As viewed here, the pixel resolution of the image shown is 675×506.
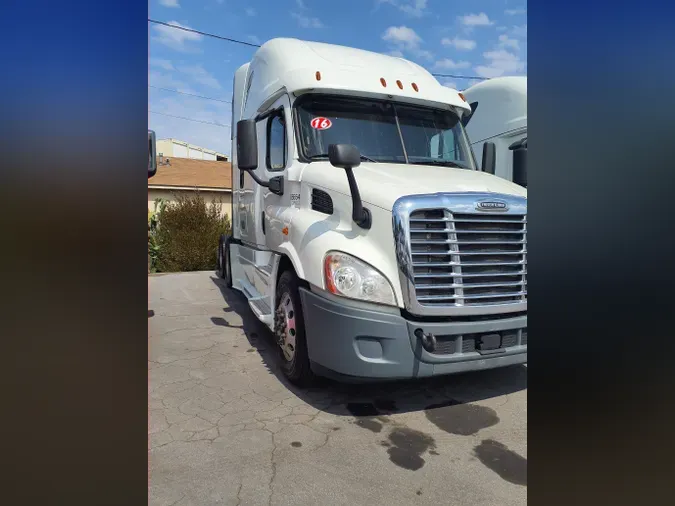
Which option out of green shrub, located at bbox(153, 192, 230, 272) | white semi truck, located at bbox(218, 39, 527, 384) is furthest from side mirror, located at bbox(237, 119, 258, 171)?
green shrub, located at bbox(153, 192, 230, 272)

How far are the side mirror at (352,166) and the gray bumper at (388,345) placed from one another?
0.71 m

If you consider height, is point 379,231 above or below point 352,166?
below

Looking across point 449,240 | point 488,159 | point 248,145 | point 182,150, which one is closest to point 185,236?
point 248,145

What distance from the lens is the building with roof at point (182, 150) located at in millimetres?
34166

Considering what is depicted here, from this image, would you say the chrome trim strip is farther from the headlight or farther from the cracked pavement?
the cracked pavement

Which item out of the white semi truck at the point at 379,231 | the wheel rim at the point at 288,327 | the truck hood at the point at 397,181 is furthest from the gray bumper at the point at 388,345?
the truck hood at the point at 397,181

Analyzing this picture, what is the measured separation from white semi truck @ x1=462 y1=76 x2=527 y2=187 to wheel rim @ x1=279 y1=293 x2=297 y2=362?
5.12 m

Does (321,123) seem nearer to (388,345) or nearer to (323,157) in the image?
(323,157)

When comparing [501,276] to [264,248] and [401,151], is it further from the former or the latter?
[264,248]

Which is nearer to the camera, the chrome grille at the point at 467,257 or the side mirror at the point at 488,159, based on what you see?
the chrome grille at the point at 467,257

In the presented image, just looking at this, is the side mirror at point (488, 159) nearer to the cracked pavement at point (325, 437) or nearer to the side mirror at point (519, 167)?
the side mirror at point (519, 167)

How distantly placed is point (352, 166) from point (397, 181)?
0.44m

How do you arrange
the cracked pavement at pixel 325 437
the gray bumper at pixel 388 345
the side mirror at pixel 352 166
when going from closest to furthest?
the cracked pavement at pixel 325 437
the gray bumper at pixel 388 345
the side mirror at pixel 352 166

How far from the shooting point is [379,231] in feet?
10.9
